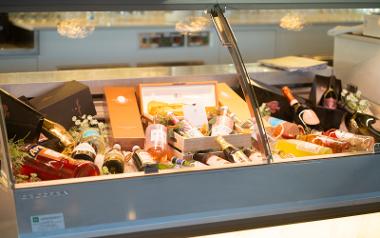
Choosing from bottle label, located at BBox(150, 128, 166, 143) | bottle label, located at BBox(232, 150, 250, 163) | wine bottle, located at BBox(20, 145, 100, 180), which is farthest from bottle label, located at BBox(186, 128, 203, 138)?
wine bottle, located at BBox(20, 145, 100, 180)

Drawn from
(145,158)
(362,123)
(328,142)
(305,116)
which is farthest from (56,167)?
(362,123)

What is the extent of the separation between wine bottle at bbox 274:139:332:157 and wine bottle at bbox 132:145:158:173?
20.7 inches

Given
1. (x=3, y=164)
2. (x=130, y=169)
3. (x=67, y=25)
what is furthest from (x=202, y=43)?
(x=3, y=164)

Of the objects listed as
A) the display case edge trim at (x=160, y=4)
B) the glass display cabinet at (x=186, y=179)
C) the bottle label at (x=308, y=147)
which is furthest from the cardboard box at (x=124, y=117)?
the bottle label at (x=308, y=147)

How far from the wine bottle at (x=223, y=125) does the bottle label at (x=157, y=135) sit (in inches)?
8.1

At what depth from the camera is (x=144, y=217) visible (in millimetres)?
1698

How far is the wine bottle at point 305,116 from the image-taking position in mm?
2426

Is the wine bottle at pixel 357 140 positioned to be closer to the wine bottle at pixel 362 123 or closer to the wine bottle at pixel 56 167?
the wine bottle at pixel 362 123

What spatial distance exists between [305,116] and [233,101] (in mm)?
344

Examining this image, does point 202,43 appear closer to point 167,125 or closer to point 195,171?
point 167,125

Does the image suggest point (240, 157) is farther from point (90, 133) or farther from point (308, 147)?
point (90, 133)

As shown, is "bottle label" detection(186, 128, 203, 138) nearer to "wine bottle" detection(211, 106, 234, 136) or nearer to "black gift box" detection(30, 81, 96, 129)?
"wine bottle" detection(211, 106, 234, 136)

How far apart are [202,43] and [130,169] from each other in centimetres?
381

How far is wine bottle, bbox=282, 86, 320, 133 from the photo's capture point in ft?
7.96
